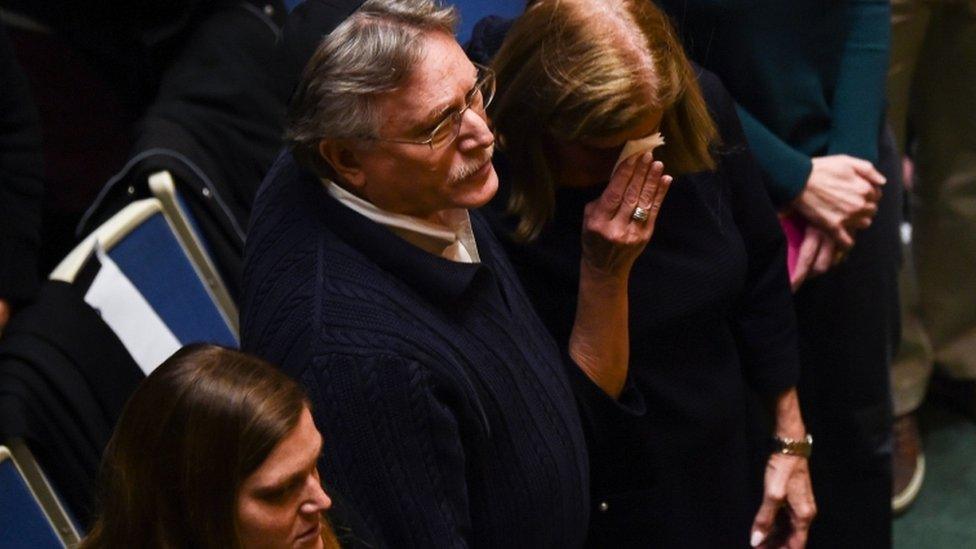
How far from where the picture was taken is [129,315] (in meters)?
2.08

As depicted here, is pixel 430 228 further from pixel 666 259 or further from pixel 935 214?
pixel 935 214

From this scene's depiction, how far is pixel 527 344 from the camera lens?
1583 millimetres

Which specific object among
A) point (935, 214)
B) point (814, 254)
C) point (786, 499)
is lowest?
point (935, 214)

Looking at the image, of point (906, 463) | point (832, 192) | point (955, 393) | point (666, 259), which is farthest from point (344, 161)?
point (955, 393)

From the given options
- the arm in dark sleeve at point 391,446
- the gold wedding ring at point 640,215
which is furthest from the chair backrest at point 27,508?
the gold wedding ring at point 640,215

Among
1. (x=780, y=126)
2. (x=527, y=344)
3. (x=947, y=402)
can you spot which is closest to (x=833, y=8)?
(x=780, y=126)

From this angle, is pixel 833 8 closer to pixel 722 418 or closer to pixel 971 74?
pixel 722 418

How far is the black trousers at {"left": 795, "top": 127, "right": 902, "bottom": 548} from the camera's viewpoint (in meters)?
2.22

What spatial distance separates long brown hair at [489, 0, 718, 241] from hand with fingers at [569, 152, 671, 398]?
70 mm

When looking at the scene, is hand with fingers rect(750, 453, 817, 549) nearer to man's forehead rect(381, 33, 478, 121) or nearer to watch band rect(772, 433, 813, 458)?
watch band rect(772, 433, 813, 458)

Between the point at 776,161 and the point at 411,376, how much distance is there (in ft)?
2.97

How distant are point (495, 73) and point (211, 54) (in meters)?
1.14

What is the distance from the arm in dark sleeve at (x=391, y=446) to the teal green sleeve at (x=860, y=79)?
102 cm

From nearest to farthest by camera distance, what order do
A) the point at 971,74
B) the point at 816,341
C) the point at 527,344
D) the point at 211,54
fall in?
the point at 527,344 → the point at 816,341 → the point at 211,54 → the point at 971,74
